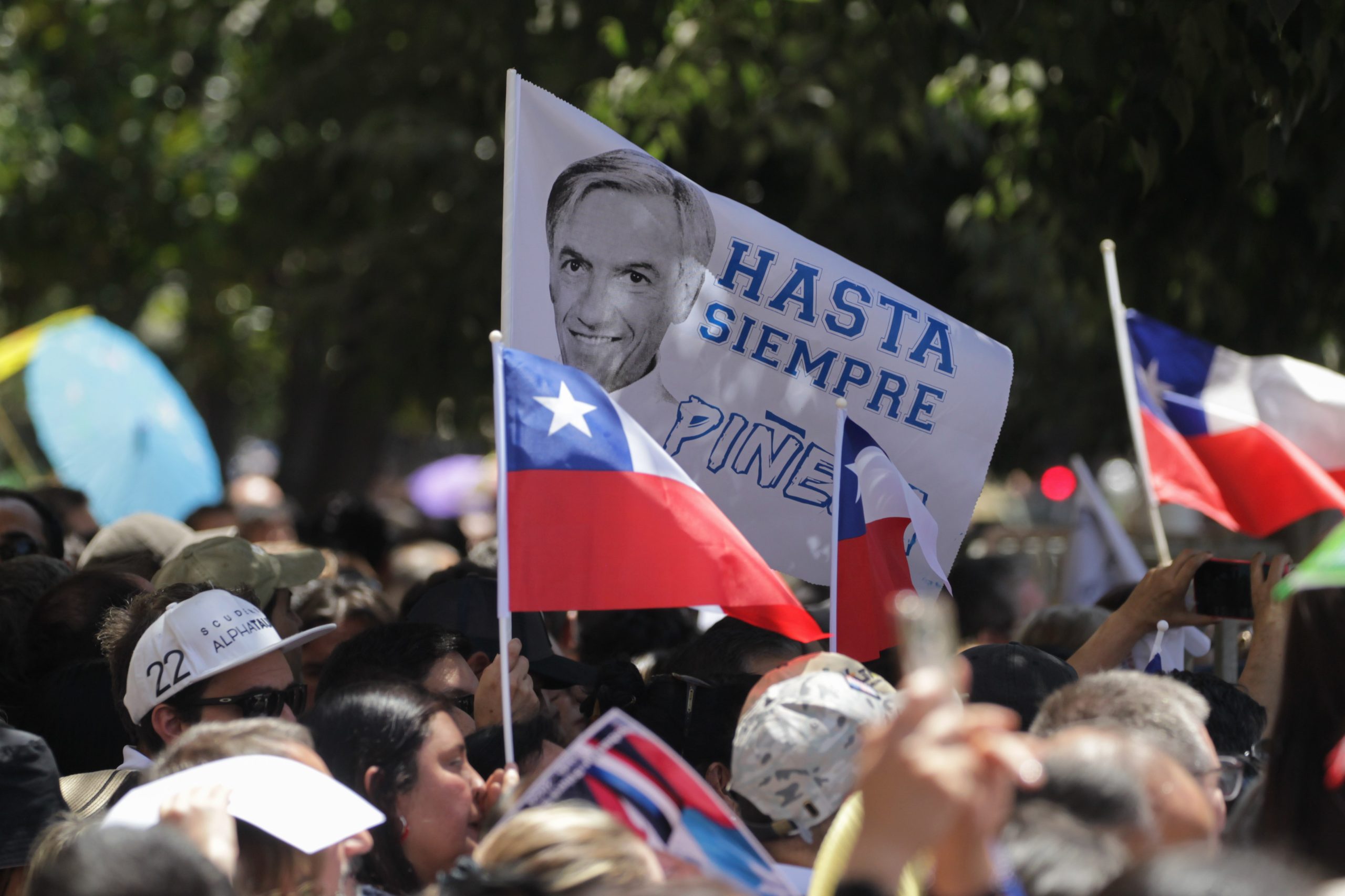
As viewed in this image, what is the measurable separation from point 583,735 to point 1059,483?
9581mm

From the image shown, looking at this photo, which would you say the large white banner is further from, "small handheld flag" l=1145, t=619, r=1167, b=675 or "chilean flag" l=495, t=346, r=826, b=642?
"chilean flag" l=495, t=346, r=826, b=642

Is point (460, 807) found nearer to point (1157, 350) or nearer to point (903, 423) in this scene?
point (903, 423)

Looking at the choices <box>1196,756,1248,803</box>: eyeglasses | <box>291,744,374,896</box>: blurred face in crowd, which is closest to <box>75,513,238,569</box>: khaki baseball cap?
<box>291,744,374,896</box>: blurred face in crowd

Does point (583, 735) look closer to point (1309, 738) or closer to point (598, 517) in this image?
point (598, 517)

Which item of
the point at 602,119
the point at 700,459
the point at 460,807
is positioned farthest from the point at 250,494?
the point at 460,807

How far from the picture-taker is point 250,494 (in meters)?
9.92

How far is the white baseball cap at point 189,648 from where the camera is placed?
138 inches

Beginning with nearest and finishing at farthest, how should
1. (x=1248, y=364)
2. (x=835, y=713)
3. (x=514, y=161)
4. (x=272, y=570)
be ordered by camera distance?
1. (x=835, y=713)
2. (x=514, y=161)
3. (x=272, y=570)
4. (x=1248, y=364)

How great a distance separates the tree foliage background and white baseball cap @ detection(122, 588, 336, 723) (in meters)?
2.95

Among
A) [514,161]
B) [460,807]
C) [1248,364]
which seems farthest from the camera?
[1248,364]

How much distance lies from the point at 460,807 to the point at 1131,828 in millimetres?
1454

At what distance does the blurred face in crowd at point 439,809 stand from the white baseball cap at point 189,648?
0.64m

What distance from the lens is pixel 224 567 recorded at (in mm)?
4820

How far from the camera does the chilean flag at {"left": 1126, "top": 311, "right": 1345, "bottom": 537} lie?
193 inches
